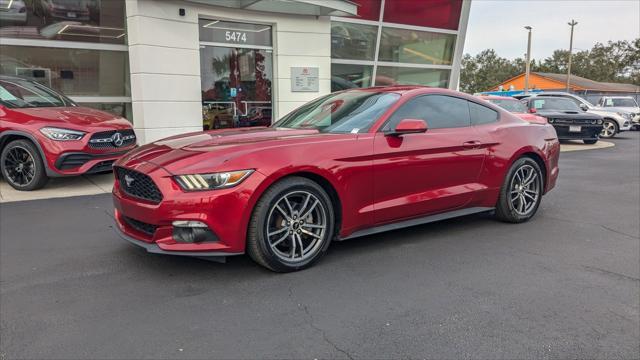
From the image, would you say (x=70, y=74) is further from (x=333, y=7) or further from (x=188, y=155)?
(x=188, y=155)

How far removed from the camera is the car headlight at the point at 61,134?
6.55 metres

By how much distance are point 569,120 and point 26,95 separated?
46.8ft

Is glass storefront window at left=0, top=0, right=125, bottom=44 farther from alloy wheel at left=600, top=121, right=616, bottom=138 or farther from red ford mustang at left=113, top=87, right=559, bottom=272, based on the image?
alloy wheel at left=600, top=121, right=616, bottom=138

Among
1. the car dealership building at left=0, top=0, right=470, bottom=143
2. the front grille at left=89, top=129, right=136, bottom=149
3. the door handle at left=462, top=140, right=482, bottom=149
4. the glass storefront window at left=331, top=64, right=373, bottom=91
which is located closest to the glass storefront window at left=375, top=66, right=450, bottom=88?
the glass storefront window at left=331, top=64, right=373, bottom=91

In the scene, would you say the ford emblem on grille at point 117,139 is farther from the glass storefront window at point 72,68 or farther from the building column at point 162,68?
the glass storefront window at point 72,68

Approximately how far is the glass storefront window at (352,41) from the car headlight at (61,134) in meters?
7.49

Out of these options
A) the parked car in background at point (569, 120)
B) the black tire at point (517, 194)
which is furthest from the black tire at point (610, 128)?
the black tire at point (517, 194)

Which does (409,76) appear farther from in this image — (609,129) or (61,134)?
(61,134)

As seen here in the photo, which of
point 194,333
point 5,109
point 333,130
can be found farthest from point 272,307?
point 5,109

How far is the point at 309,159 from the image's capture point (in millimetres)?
3684

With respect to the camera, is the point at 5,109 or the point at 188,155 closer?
the point at 188,155

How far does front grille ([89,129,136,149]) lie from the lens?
267 inches

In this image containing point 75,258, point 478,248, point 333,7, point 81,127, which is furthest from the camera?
point 333,7

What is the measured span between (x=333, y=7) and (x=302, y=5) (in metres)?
0.69
